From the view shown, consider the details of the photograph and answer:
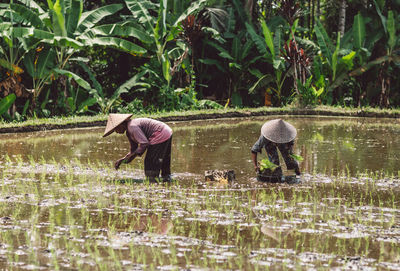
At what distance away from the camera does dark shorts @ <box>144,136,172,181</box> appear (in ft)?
25.6

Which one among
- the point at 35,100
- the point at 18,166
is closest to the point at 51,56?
the point at 35,100

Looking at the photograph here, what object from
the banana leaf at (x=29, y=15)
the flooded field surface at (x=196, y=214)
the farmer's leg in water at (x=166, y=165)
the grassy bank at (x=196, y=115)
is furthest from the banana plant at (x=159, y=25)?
the farmer's leg in water at (x=166, y=165)

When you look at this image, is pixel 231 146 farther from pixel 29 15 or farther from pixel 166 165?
pixel 29 15

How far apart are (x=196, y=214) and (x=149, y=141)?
1.96 meters

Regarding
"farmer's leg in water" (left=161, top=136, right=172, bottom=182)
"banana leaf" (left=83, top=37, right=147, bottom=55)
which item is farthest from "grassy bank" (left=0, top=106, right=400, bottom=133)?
"farmer's leg in water" (left=161, top=136, right=172, bottom=182)

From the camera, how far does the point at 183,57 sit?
54.7 feet

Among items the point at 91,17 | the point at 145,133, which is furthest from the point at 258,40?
the point at 145,133

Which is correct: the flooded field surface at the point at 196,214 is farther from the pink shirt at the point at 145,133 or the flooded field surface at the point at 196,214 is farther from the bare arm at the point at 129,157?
the pink shirt at the point at 145,133

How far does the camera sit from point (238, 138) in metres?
12.4

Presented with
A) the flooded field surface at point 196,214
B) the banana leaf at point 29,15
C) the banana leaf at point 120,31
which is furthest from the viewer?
the banana leaf at point 120,31

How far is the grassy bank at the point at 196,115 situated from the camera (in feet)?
44.2

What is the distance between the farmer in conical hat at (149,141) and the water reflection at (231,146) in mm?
606

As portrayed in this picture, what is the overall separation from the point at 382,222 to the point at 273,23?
13.8m

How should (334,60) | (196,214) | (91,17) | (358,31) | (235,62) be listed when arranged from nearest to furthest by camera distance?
(196,214), (91,17), (334,60), (358,31), (235,62)
